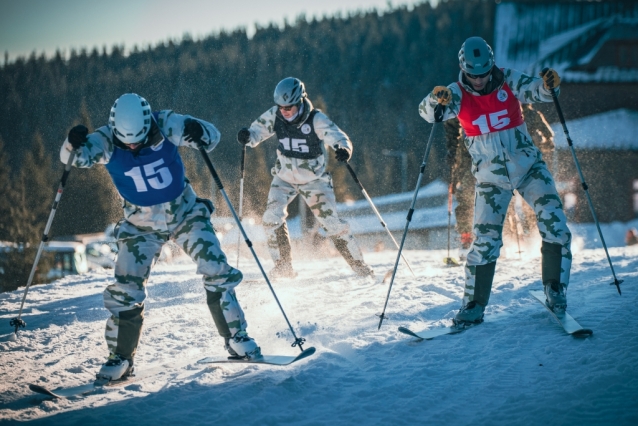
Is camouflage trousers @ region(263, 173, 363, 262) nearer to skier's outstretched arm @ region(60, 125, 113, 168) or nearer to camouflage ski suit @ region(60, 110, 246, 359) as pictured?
camouflage ski suit @ region(60, 110, 246, 359)

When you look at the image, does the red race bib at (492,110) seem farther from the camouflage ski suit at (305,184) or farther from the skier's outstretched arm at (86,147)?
the skier's outstretched arm at (86,147)

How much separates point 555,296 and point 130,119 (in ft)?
11.9

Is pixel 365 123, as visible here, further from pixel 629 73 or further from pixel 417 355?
pixel 417 355

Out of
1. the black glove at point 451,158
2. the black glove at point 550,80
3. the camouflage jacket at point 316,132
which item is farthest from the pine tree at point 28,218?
the black glove at point 550,80

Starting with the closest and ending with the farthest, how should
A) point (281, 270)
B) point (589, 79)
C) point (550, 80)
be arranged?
1. point (550, 80)
2. point (281, 270)
3. point (589, 79)

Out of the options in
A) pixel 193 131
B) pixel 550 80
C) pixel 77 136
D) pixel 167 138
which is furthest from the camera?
pixel 550 80

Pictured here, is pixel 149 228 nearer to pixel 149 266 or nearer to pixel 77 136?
pixel 149 266

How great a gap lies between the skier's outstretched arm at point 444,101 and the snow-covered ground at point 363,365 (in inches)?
73.1

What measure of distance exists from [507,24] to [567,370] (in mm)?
40336

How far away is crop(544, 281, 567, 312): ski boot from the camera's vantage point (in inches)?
179

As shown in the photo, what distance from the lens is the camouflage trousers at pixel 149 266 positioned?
4.03 metres

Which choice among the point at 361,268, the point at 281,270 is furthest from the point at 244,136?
the point at 361,268

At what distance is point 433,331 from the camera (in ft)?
15.2

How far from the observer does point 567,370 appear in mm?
3623
